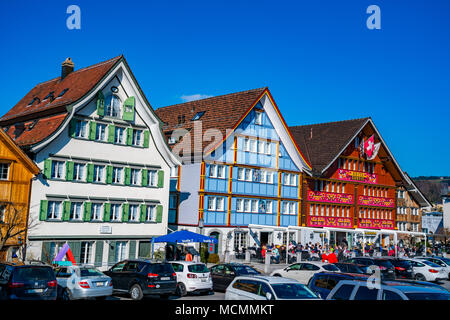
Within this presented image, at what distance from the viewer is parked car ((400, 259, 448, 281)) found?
102 ft

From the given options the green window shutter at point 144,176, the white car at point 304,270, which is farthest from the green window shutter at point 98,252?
the white car at point 304,270

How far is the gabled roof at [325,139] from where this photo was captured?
164 ft

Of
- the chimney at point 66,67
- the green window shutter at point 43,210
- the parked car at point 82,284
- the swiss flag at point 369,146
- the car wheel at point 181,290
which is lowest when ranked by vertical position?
the car wheel at point 181,290

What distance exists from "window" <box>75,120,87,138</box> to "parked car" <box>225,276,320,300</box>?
20185 millimetres

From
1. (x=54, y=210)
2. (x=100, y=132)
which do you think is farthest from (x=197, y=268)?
(x=100, y=132)

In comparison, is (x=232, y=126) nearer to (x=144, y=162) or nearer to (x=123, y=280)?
(x=144, y=162)

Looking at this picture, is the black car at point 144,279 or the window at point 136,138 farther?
the window at point 136,138

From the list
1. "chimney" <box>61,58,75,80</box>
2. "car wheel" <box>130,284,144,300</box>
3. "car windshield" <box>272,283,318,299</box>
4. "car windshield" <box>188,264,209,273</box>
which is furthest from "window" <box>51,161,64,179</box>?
"car windshield" <box>272,283,318,299</box>

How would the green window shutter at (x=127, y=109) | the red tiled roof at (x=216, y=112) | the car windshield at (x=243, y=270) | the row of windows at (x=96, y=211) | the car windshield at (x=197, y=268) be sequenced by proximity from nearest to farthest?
1. the car windshield at (x=197, y=268)
2. the car windshield at (x=243, y=270)
3. the row of windows at (x=96, y=211)
4. the green window shutter at (x=127, y=109)
5. the red tiled roof at (x=216, y=112)

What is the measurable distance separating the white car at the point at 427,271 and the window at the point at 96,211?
1985 cm

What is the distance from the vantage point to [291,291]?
14.5 m

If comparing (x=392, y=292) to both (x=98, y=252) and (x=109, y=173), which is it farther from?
(x=109, y=173)

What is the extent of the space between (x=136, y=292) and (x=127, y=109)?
17.0 m

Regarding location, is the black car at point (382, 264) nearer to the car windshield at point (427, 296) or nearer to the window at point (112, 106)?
the car windshield at point (427, 296)
